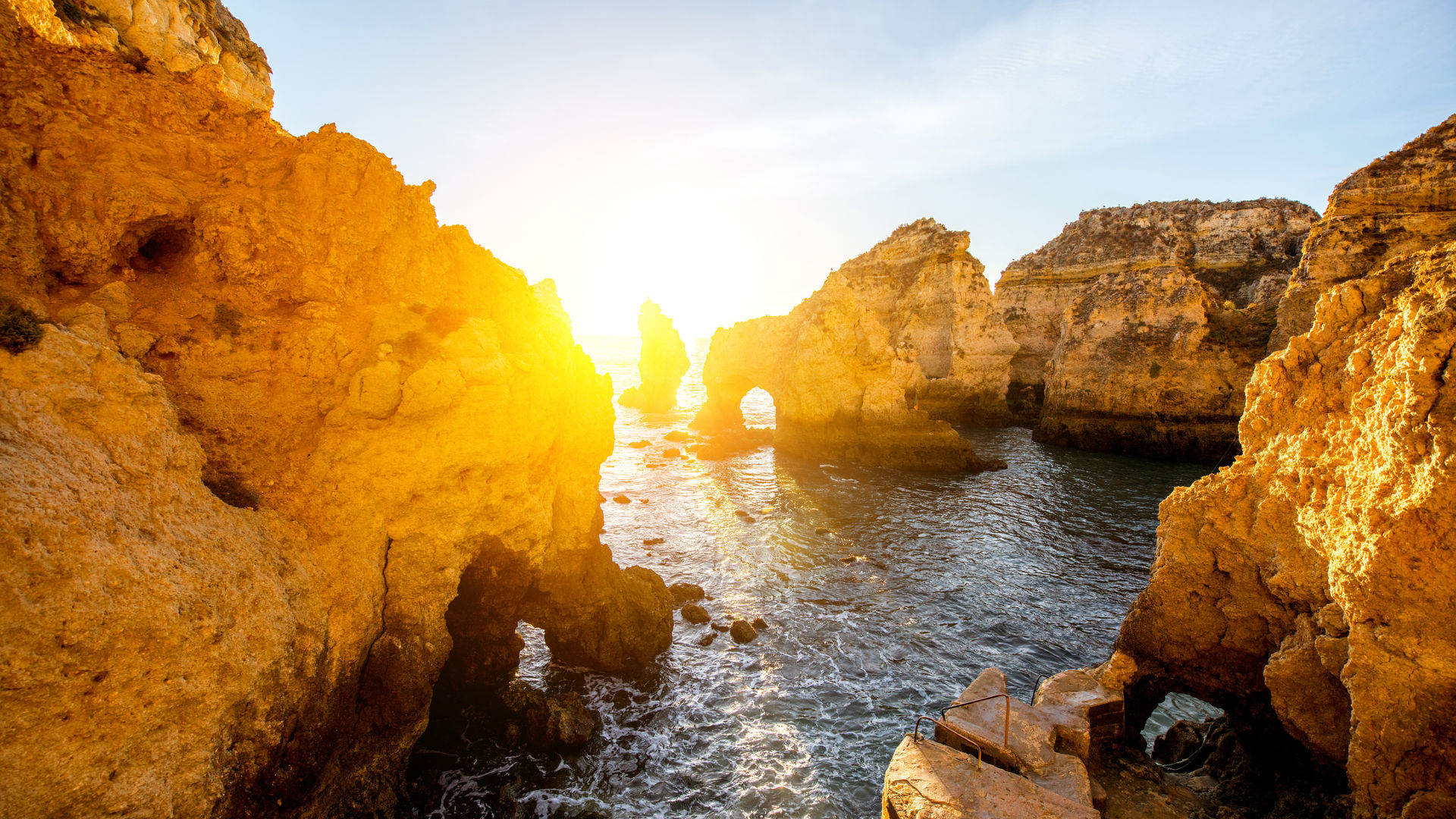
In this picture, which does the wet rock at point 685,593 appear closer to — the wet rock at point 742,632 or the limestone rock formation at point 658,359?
the wet rock at point 742,632

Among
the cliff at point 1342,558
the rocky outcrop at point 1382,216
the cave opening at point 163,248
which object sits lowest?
the cliff at point 1342,558

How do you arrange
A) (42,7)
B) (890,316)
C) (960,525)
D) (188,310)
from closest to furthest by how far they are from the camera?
(188,310)
(42,7)
(960,525)
(890,316)

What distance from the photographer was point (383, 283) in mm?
7770

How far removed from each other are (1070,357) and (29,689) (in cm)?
3786

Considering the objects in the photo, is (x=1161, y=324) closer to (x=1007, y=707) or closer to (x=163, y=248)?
(x=1007, y=707)

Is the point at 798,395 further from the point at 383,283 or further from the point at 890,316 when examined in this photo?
the point at 383,283

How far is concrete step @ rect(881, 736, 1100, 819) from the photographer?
6031mm

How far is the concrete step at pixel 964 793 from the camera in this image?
19.8 ft

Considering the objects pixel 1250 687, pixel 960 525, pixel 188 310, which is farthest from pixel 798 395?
pixel 188 310

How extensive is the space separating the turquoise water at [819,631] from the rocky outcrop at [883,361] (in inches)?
132

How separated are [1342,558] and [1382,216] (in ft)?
73.9

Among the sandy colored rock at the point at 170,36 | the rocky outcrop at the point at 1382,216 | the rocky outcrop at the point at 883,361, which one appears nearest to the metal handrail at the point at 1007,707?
the sandy colored rock at the point at 170,36

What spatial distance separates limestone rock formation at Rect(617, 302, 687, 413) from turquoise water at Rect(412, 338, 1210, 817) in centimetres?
2635

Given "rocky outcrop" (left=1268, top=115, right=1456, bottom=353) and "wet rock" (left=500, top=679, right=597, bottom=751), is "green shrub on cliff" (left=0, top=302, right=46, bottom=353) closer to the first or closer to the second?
"wet rock" (left=500, top=679, right=597, bottom=751)
